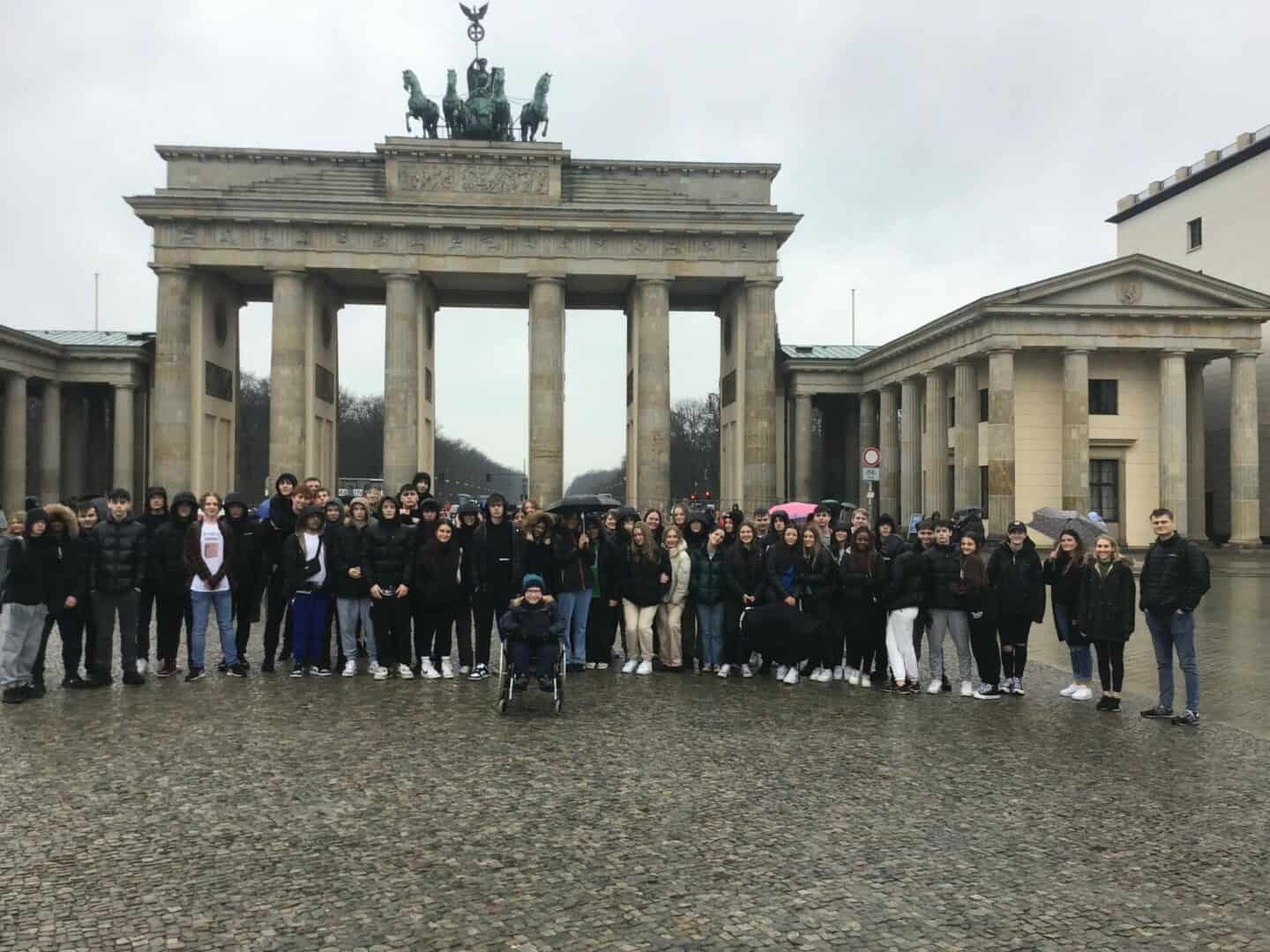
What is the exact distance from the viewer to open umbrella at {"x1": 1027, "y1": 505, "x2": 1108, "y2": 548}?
11.2 metres

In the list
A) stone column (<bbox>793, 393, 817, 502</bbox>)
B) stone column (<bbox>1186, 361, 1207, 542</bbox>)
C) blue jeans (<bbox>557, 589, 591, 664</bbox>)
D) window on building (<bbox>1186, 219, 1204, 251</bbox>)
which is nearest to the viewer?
blue jeans (<bbox>557, 589, 591, 664</bbox>)

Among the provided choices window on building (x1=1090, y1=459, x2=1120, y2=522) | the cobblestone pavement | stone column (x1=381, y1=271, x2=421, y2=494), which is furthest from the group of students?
window on building (x1=1090, y1=459, x2=1120, y2=522)

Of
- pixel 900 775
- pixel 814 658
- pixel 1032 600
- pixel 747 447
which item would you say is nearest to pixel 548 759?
pixel 900 775

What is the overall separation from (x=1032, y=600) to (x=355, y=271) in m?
35.6

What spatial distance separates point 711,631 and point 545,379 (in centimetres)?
3022

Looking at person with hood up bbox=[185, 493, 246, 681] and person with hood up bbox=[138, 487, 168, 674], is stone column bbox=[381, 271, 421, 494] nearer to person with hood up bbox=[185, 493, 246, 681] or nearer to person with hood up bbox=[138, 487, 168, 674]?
person with hood up bbox=[138, 487, 168, 674]

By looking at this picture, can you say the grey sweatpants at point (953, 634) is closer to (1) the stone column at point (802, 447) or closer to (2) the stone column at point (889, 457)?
(2) the stone column at point (889, 457)

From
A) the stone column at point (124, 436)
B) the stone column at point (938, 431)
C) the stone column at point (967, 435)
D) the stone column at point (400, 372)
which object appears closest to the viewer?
the stone column at point (967, 435)

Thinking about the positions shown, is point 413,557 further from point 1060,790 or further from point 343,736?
point 1060,790

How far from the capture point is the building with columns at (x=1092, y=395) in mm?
35875

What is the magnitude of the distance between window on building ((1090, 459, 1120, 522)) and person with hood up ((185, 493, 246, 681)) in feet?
113

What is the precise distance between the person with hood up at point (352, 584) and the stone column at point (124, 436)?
35.7 meters

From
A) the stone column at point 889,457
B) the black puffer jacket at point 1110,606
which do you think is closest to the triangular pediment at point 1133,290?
the stone column at point 889,457

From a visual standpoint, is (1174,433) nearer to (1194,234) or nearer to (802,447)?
(802,447)
